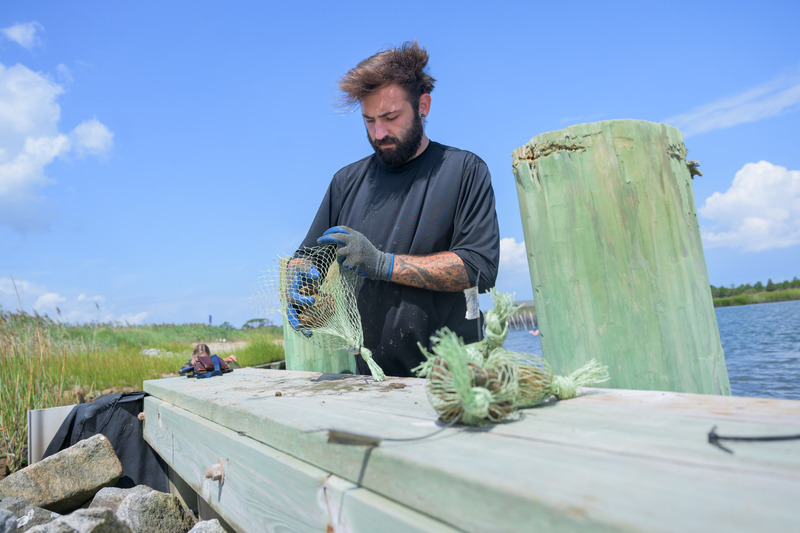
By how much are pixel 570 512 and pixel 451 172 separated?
7.73 ft

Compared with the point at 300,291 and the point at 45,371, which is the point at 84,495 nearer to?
the point at 300,291

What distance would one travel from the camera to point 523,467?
922mm

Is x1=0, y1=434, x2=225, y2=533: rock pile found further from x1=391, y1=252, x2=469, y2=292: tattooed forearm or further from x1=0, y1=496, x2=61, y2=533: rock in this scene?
x1=391, y1=252, x2=469, y2=292: tattooed forearm

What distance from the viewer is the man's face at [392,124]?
3.06 m

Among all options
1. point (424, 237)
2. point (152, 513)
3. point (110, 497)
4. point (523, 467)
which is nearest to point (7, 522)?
point (152, 513)

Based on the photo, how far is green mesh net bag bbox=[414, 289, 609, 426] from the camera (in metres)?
1.20

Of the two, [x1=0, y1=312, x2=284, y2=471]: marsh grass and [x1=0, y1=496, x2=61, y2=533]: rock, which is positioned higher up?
[x1=0, y1=312, x2=284, y2=471]: marsh grass

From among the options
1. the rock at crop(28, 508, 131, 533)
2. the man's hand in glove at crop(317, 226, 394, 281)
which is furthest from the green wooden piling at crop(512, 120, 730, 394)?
the rock at crop(28, 508, 131, 533)

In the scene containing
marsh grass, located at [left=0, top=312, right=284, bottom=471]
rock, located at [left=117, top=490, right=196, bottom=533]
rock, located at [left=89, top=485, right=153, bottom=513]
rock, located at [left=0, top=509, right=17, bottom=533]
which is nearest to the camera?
rock, located at [left=0, top=509, right=17, bottom=533]

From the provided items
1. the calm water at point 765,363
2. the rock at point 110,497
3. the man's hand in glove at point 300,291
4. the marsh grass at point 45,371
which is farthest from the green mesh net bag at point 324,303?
the calm water at point 765,363

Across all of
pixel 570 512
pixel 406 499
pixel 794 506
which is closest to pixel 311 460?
pixel 406 499

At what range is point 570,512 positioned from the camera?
742mm

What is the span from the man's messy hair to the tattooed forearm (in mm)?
1059

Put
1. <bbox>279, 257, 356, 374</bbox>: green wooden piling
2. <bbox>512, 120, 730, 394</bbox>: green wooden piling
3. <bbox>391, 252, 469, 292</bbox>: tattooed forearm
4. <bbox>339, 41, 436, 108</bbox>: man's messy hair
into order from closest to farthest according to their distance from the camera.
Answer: <bbox>512, 120, 730, 394</bbox>: green wooden piling
<bbox>391, 252, 469, 292</bbox>: tattooed forearm
<bbox>339, 41, 436, 108</bbox>: man's messy hair
<bbox>279, 257, 356, 374</bbox>: green wooden piling
